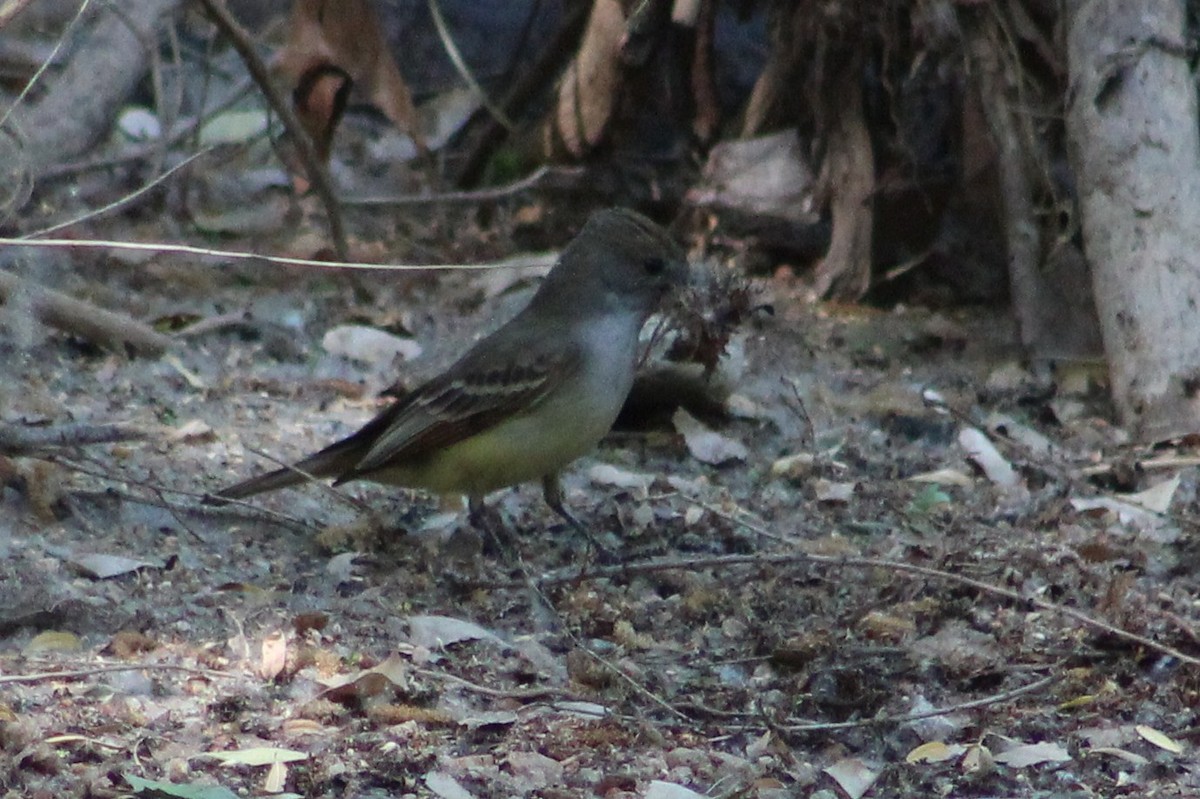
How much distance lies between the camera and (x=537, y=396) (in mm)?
5383

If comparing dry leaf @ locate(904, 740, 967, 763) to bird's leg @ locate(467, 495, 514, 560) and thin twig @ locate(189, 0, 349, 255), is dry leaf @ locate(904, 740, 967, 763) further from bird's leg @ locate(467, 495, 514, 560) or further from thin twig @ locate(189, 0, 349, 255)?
thin twig @ locate(189, 0, 349, 255)

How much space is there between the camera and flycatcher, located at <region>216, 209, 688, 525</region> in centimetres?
536

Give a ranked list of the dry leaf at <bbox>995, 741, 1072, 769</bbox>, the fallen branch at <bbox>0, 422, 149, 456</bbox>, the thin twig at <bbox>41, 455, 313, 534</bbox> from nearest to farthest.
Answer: the dry leaf at <bbox>995, 741, 1072, 769</bbox> < the fallen branch at <bbox>0, 422, 149, 456</bbox> < the thin twig at <bbox>41, 455, 313, 534</bbox>

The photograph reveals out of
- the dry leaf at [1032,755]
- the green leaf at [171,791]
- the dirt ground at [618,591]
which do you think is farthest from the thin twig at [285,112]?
the dry leaf at [1032,755]

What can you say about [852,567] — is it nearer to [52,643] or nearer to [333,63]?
[52,643]

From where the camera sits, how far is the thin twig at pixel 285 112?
6555 millimetres

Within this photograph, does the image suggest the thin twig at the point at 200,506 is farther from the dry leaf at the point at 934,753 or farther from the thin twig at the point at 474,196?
the thin twig at the point at 474,196

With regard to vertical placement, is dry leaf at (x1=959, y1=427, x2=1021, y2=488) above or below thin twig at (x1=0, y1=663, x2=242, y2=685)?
below

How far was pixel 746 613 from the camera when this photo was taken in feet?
16.0

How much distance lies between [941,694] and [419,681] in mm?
1277

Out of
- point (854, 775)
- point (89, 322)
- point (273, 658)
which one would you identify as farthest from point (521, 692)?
point (89, 322)

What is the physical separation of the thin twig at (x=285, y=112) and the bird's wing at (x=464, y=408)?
6.19ft

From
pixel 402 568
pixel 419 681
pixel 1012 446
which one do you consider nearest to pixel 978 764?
pixel 419 681

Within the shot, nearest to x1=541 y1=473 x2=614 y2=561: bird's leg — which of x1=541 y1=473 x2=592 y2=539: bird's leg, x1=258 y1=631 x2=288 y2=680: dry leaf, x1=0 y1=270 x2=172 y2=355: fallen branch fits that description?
x1=541 y1=473 x2=592 y2=539: bird's leg
